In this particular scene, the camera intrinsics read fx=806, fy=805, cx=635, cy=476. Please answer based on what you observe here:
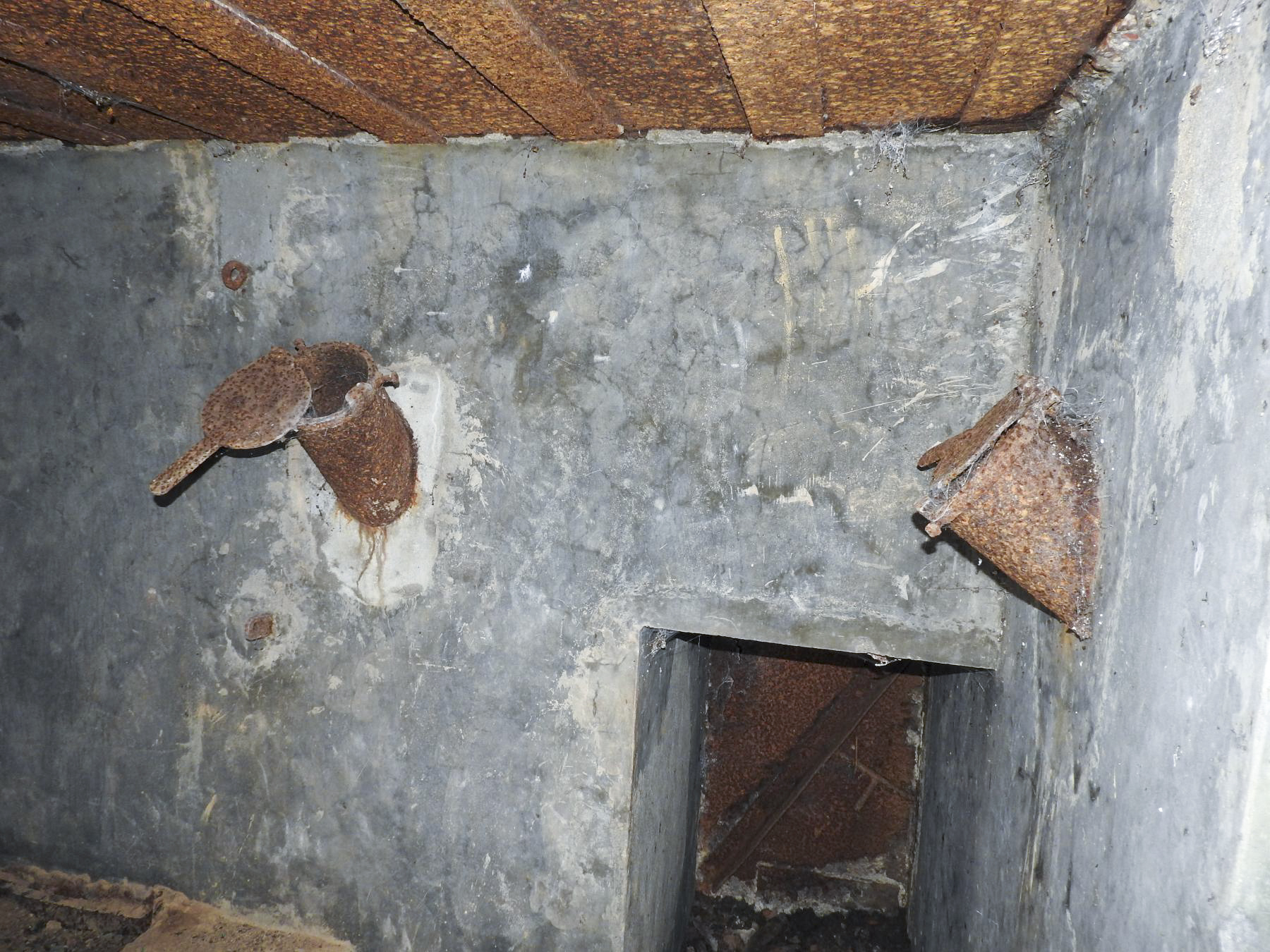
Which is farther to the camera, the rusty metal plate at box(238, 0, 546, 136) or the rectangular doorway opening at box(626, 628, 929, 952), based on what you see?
the rectangular doorway opening at box(626, 628, 929, 952)

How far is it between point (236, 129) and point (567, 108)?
1.13 meters

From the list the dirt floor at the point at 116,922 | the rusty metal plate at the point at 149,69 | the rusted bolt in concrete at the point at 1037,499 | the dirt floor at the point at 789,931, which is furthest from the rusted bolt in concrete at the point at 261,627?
the dirt floor at the point at 789,931

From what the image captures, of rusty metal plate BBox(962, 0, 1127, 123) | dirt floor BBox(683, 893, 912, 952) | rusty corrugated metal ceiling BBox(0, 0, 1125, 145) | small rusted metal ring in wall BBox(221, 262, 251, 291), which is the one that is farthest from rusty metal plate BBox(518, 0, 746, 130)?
dirt floor BBox(683, 893, 912, 952)

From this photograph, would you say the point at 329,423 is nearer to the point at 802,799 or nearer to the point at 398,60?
the point at 398,60

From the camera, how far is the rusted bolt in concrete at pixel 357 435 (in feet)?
7.45

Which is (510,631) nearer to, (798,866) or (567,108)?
(567,108)

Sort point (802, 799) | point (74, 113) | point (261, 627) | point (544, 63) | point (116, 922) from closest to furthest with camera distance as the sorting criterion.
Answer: point (544, 63), point (74, 113), point (261, 627), point (116, 922), point (802, 799)

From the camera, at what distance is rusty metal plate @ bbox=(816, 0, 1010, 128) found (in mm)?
1573

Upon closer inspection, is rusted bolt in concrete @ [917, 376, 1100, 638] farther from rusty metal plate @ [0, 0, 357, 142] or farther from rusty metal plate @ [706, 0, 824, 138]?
rusty metal plate @ [0, 0, 357, 142]

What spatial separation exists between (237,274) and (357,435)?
2.87ft

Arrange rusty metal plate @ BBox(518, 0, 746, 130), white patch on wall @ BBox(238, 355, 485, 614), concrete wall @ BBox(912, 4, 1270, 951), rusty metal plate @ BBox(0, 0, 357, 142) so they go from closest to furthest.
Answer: concrete wall @ BBox(912, 4, 1270, 951) → rusty metal plate @ BBox(518, 0, 746, 130) → rusty metal plate @ BBox(0, 0, 357, 142) → white patch on wall @ BBox(238, 355, 485, 614)

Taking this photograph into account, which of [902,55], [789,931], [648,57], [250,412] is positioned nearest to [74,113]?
[250,412]

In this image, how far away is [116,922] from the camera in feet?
9.41

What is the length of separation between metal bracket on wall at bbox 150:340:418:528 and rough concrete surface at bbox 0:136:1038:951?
0.12 metres
